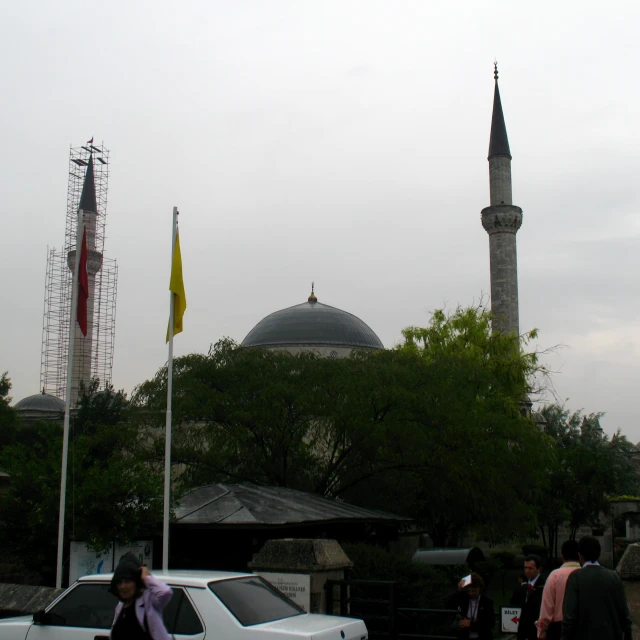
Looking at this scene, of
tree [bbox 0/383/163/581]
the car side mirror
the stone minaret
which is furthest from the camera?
the stone minaret

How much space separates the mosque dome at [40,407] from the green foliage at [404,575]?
50.2m

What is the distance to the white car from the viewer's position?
6664 millimetres

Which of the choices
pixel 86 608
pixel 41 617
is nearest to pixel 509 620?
pixel 86 608

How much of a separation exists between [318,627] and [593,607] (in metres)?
2.33

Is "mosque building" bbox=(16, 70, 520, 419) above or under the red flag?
above

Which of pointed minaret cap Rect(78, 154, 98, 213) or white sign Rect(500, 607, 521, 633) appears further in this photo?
pointed minaret cap Rect(78, 154, 98, 213)

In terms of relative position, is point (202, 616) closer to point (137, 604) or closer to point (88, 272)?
point (137, 604)

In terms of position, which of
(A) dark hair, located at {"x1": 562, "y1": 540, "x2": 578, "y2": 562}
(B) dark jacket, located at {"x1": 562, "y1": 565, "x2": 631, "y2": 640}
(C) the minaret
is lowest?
(B) dark jacket, located at {"x1": 562, "y1": 565, "x2": 631, "y2": 640}

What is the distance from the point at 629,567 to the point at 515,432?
9.25 m

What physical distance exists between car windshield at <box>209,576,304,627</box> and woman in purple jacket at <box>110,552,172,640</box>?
5.32 feet

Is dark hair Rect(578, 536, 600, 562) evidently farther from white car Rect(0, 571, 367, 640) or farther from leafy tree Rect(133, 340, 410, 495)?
leafy tree Rect(133, 340, 410, 495)

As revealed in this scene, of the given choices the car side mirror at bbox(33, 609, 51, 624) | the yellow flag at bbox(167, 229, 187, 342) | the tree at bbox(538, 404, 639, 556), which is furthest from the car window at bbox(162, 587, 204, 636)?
the tree at bbox(538, 404, 639, 556)

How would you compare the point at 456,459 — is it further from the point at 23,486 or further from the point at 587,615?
the point at 587,615

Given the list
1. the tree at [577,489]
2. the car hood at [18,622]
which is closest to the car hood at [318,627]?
the car hood at [18,622]
